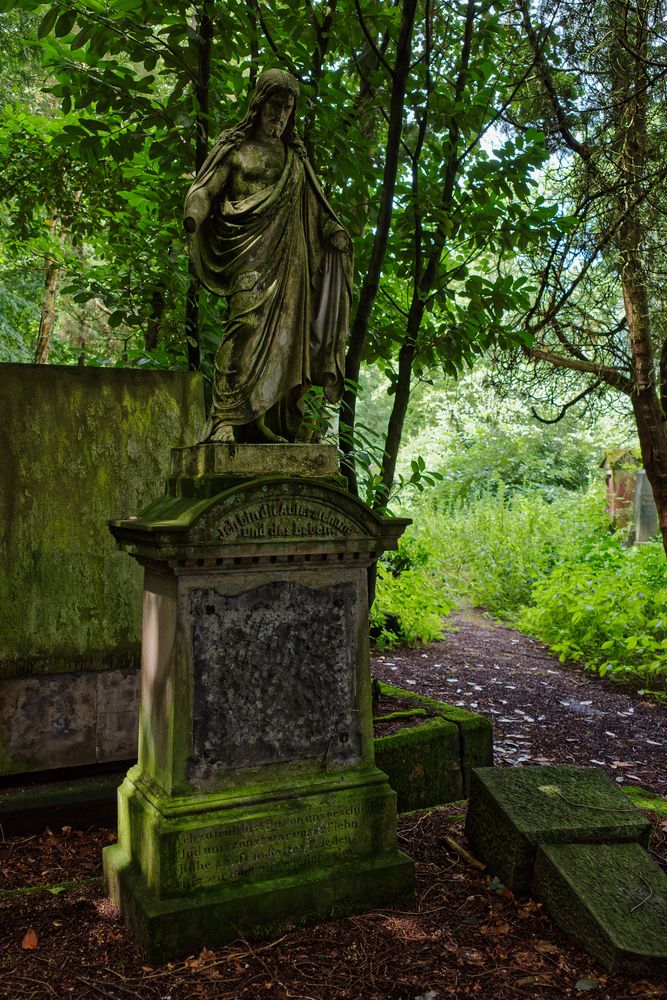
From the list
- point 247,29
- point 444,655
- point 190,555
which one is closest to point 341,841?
point 190,555

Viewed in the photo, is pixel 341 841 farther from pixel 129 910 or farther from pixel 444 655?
pixel 444 655

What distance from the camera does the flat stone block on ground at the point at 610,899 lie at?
3.01 meters

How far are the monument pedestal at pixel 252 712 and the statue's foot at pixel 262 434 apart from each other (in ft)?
0.31

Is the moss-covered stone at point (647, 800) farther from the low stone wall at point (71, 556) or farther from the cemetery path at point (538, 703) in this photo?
the low stone wall at point (71, 556)

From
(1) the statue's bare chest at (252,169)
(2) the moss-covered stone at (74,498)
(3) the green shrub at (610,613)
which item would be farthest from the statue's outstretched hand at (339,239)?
(3) the green shrub at (610,613)

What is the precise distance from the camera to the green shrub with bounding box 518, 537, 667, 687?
8344 millimetres

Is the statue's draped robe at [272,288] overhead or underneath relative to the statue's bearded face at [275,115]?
underneath

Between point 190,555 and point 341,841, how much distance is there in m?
1.44

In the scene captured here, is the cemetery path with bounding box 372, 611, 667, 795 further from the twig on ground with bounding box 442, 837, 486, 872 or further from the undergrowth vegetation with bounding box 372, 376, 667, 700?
the twig on ground with bounding box 442, 837, 486, 872

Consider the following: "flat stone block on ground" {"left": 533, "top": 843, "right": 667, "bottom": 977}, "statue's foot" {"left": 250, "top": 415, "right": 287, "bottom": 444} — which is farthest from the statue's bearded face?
"flat stone block on ground" {"left": 533, "top": 843, "right": 667, "bottom": 977}

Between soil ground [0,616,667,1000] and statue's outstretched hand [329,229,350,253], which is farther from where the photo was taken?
statue's outstretched hand [329,229,350,253]

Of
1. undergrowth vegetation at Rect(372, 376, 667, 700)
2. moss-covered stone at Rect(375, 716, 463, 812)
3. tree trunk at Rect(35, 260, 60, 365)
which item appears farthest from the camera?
tree trunk at Rect(35, 260, 60, 365)

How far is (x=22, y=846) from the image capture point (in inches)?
161

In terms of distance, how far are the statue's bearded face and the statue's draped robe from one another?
0.38 feet
